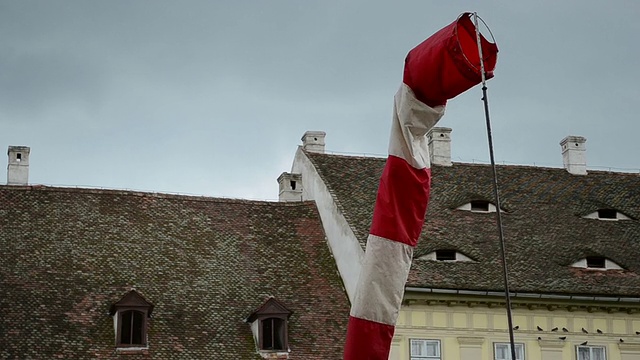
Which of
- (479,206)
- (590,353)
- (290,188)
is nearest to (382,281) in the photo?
(590,353)

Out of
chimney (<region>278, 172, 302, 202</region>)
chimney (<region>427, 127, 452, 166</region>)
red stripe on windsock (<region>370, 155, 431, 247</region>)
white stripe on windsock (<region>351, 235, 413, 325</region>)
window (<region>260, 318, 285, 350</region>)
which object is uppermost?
chimney (<region>427, 127, 452, 166</region>)

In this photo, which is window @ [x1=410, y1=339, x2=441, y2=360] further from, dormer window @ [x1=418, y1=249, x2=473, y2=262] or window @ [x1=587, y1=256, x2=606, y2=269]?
window @ [x1=587, y1=256, x2=606, y2=269]

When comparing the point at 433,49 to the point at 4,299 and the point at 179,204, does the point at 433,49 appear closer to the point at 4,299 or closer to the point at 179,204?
the point at 4,299

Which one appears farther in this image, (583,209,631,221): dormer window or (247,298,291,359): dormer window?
(583,209,631,221): dormer window

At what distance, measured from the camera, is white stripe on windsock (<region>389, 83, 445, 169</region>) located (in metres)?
10.7

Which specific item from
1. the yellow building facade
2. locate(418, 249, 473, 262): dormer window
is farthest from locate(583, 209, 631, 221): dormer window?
locate(418, 249, 473, 262): dormer window

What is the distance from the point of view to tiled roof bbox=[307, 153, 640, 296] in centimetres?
2870

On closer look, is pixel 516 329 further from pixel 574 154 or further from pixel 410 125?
pixel 410 125

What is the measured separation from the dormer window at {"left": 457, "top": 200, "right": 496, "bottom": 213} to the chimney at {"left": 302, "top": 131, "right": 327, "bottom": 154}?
5.29m

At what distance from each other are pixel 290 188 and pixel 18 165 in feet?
24.9

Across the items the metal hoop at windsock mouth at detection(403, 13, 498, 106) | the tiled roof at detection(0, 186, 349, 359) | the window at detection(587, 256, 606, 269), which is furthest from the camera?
the window at detection(587, 256, 606, 269)

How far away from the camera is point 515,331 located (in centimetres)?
2831

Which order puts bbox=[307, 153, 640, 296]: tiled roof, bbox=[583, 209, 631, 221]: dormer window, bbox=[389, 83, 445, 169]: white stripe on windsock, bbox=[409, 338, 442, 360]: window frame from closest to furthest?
bbox=[389, 83, 445, 169]: white stripe on windsock, bbox=[409, 338, 442, 360]: window frame, bbox=[307, 153, 640, 296]: tiled roof, bbox=[583, 209, 631, 221]: dormer window

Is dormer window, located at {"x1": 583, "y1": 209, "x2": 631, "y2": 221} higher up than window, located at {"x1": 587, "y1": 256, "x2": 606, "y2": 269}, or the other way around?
dormer window, located at {"x1": 583, "y1": 209, "x2": 631, "y2": 221}
